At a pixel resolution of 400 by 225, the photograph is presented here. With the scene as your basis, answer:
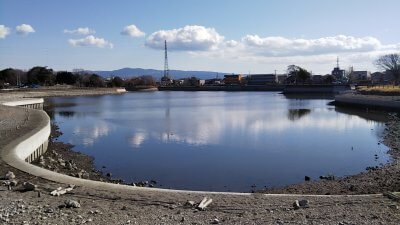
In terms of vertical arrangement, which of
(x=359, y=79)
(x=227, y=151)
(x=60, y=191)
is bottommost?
(x=227, y=151)

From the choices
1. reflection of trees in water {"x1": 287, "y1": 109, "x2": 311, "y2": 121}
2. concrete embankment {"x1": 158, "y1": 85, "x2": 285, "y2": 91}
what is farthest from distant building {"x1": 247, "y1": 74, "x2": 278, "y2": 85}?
reflection of trees in water {"x1": 287, "y1": 109, "x2": 311, "y2": 121}

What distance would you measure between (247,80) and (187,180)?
182m

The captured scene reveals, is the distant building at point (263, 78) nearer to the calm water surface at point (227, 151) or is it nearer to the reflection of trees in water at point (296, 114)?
the reflection of trees in water at point (296, 114)

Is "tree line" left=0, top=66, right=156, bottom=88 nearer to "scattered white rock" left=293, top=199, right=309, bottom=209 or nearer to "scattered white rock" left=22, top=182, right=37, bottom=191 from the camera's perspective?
"scattered white rock" left=22, top=182, right=37, bottom=191

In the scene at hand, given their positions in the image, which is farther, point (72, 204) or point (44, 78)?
point (44, 78)

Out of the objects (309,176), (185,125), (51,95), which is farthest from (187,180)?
(51,95)

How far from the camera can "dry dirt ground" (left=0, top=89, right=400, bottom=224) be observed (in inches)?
277

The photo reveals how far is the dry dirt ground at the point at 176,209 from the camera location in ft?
23.1

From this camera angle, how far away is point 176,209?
7746 mm

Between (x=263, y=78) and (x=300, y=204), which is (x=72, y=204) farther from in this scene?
(x=263, y=78)

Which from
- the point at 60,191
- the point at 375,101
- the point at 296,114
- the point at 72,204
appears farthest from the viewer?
the point at 375,101

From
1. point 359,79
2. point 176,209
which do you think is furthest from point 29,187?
point 359,79

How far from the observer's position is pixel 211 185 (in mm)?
13609

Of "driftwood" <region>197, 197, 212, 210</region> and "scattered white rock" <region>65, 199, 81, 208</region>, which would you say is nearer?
"scattered white rock" <region>65, 199, 81, 208</region>
